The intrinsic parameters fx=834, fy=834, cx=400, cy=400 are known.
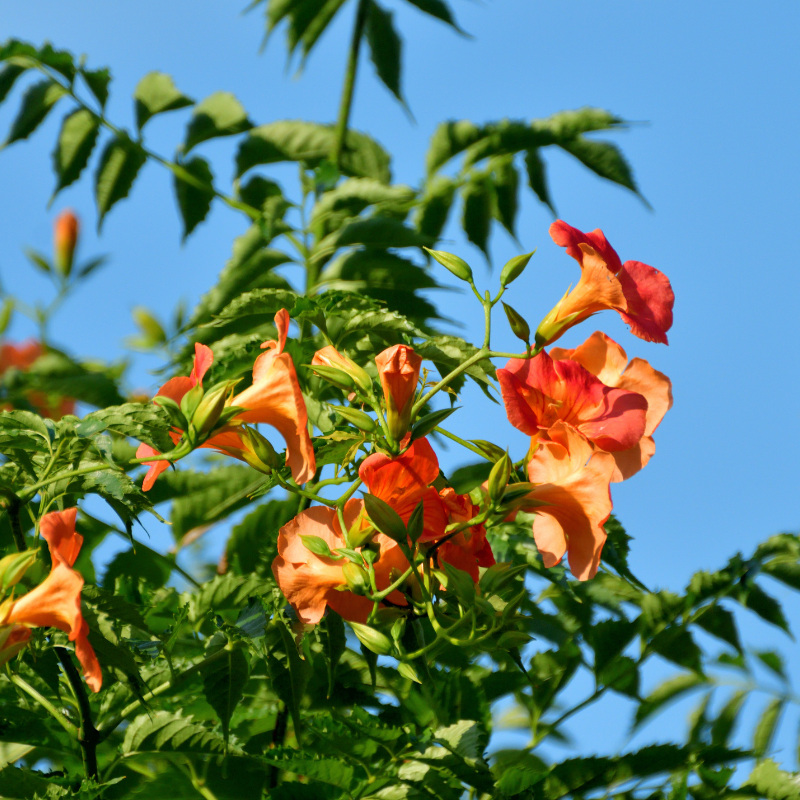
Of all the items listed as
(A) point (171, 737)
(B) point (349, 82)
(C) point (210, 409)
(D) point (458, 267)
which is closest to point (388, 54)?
(B) point (349, 82)

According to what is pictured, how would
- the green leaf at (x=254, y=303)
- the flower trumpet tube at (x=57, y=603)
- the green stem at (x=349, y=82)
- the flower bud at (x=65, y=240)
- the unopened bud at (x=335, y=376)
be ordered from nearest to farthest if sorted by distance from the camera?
1. the flower trumpet tube at (x=57, y=603)
2. the unopened bud at (x=335, y=376)
3. the green leaf at (x=254, y=303)
4. the green stem at (x=349, y=82)
5. the flower bud at (x=65, y=240)

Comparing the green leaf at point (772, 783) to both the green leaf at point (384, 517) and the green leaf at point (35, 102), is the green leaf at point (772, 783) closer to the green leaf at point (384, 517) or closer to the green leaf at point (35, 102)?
the green leaf at point (384, 517)

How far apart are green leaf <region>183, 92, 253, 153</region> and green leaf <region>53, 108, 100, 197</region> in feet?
0.83

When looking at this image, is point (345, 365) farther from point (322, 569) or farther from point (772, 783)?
point (772, 783)

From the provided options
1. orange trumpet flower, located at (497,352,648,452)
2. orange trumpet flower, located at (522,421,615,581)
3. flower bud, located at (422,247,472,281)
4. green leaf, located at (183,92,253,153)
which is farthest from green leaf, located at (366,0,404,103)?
orange trumpet flower, located at (522,421,615,581)

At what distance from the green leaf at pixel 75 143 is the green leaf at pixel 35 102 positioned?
8 centimetres

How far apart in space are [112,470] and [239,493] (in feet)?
2.72

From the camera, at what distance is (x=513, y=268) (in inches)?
45.1

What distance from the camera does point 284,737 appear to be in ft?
4.88

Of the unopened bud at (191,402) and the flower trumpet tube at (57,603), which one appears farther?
the unopened bud at (191,402)

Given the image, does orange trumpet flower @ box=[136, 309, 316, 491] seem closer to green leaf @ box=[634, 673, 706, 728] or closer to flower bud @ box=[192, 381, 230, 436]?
flower bud @ box=[192, 381, 230, 436]

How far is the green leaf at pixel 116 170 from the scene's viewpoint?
2242 millimetres

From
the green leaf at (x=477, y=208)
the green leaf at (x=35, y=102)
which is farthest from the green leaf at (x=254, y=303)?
the green leaf at (x=35, y=102)

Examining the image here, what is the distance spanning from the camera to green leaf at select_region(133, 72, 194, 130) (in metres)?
2.28
